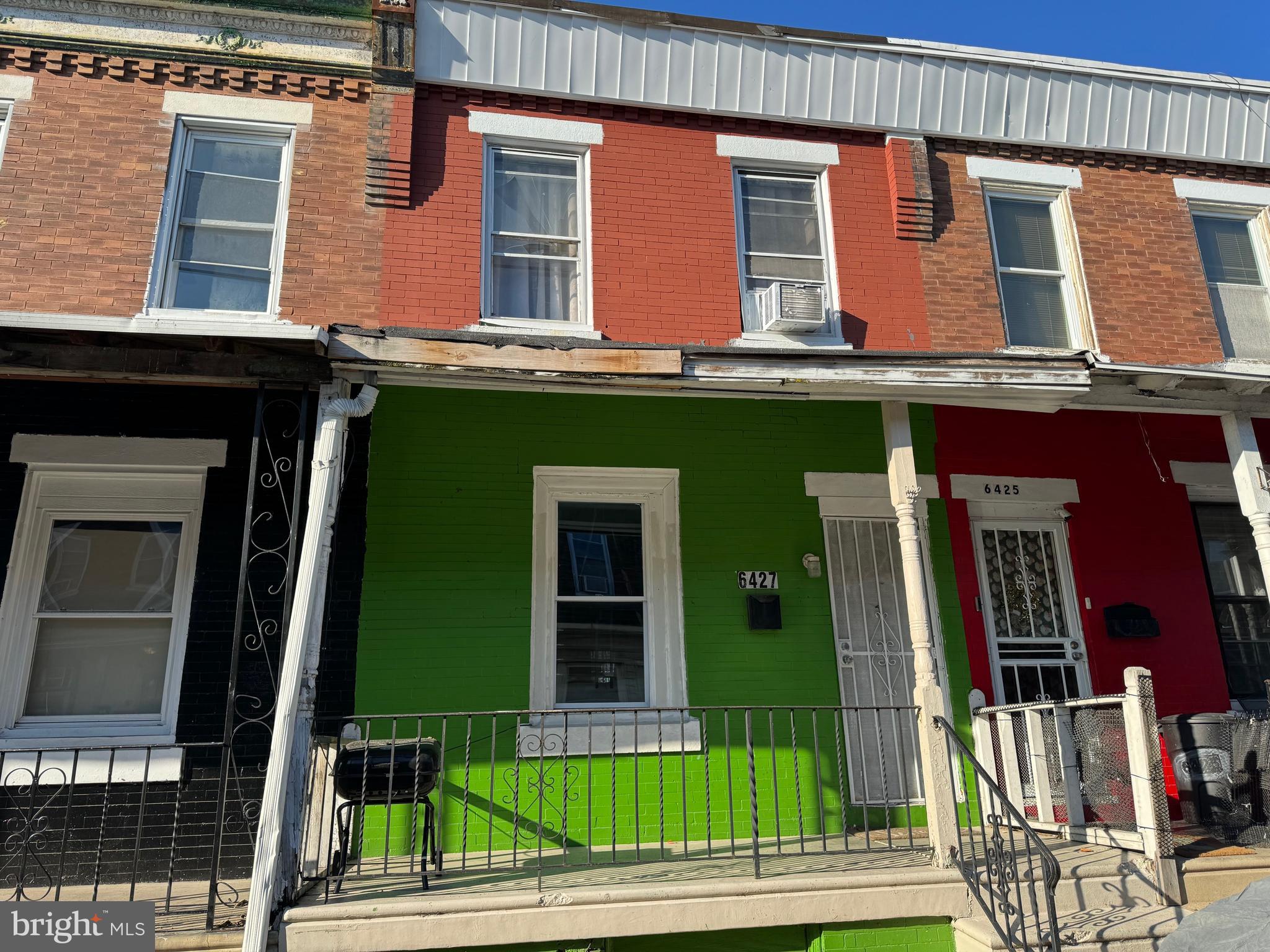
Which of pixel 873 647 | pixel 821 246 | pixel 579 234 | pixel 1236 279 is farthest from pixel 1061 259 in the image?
pixel 579 234

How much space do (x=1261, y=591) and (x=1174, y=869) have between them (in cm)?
409

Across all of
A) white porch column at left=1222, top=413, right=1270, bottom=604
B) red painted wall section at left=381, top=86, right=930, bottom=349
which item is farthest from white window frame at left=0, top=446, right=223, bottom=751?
white porch column at left=1222, top=413, right=1270, bottom=604

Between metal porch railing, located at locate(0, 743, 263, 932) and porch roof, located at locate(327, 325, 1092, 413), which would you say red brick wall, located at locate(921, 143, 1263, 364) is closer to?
porch roof, located at locate(327, 325, 1092, 413)

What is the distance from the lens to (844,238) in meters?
7.72

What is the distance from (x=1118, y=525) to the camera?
8.06m

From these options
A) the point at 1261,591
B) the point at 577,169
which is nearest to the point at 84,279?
the point at 577,169

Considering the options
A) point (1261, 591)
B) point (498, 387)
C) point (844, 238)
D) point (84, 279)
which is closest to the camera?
point (498, 387)

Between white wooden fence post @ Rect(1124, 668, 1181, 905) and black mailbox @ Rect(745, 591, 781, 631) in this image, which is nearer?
white wooden fence post @ Rect(1124, 668, 1181, 905)

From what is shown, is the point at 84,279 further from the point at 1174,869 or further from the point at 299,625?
the point at 1174,869

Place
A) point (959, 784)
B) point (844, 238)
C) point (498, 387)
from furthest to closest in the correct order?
1. point (844, 238)
2. point (959, 784)
3. point (498, 387)

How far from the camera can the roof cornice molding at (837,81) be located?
24.2ft

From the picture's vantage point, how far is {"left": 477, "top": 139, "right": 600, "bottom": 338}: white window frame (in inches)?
277

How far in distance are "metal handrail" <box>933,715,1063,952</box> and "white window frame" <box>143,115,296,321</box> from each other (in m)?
5.47

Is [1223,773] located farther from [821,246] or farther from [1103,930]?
[821,246]
